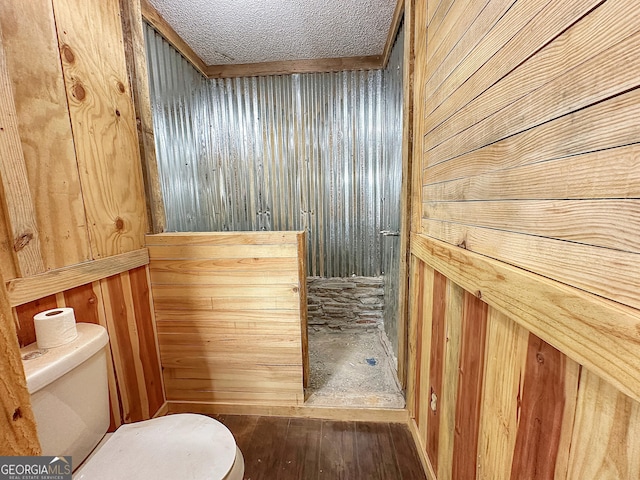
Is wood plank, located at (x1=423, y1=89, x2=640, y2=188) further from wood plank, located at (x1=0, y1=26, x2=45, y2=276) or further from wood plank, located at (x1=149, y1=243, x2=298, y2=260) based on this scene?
wood plank, located at (x1=0, y1=26, x2=45, y2=276)

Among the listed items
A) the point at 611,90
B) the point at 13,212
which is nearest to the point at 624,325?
the point at 611,90

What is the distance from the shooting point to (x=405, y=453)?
1379 mm

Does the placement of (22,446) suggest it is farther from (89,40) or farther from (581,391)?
(89,40)

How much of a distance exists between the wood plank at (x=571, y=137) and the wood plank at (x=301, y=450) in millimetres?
1568

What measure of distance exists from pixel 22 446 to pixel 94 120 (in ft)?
4.26

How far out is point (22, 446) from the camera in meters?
0.39

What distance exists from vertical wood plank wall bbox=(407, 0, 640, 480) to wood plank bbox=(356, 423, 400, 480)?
389 millimetres

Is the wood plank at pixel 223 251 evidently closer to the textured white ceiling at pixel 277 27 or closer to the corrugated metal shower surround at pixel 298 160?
the corrugated metal shower surround at pixel 298 160

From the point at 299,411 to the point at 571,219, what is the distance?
1.71 metres

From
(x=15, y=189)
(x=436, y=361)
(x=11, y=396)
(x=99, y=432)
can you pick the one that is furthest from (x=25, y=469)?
(x=436, y=361)

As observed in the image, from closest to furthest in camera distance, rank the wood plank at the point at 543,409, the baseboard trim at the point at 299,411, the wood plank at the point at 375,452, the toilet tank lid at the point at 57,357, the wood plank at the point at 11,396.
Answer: the wood plank at the point at 11,396 < the wood plank at the point at 543,409 < the toilet tank lid at the point at 57,357 < the wood plank at the point at 375,452 < the baseboard trim at the point at 299,411

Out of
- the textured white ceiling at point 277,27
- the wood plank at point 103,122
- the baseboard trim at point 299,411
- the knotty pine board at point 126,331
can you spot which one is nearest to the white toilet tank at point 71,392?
the knotty pine board at point 126,331

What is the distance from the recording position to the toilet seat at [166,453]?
0.81m

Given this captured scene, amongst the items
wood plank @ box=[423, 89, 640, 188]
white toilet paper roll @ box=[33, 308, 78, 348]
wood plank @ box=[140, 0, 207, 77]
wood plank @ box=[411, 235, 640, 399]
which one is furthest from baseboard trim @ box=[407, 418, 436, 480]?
wood plank @ box=[140, 0, 207, 77]
